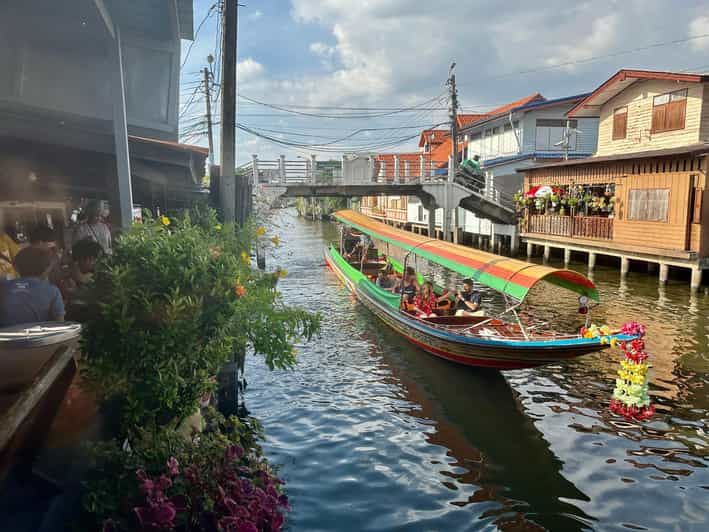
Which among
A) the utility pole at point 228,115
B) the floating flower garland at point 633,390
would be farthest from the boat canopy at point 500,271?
the utility pole at point 228,115

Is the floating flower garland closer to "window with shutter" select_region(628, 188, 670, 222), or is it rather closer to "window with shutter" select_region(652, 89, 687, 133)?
"window with shutter" select_region(628, 188, 670, 222)

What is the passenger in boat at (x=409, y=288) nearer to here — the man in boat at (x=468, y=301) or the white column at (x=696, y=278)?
the man in boat at (x=468, y=301)

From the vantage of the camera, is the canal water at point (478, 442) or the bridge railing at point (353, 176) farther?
the bridge railing at point (353, 176)

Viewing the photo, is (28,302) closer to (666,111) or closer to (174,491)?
(174,491)

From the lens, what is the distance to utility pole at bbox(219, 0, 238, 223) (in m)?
9.12

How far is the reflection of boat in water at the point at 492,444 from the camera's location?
6.37 m

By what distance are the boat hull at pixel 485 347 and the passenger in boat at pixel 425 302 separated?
49 cm

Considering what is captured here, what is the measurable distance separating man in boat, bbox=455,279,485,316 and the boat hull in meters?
1.09

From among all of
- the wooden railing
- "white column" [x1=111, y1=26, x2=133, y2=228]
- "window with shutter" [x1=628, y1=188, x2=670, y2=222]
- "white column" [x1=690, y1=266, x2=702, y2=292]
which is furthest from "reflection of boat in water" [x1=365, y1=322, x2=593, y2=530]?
the wooden railing

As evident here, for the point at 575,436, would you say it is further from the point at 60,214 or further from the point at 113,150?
the point at 60,214

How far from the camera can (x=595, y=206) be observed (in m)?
23.8

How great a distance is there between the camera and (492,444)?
8070 millimetres

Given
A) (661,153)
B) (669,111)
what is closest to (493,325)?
(661,153)

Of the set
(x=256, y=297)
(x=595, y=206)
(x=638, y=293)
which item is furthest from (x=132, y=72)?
(x=595, y=206)
